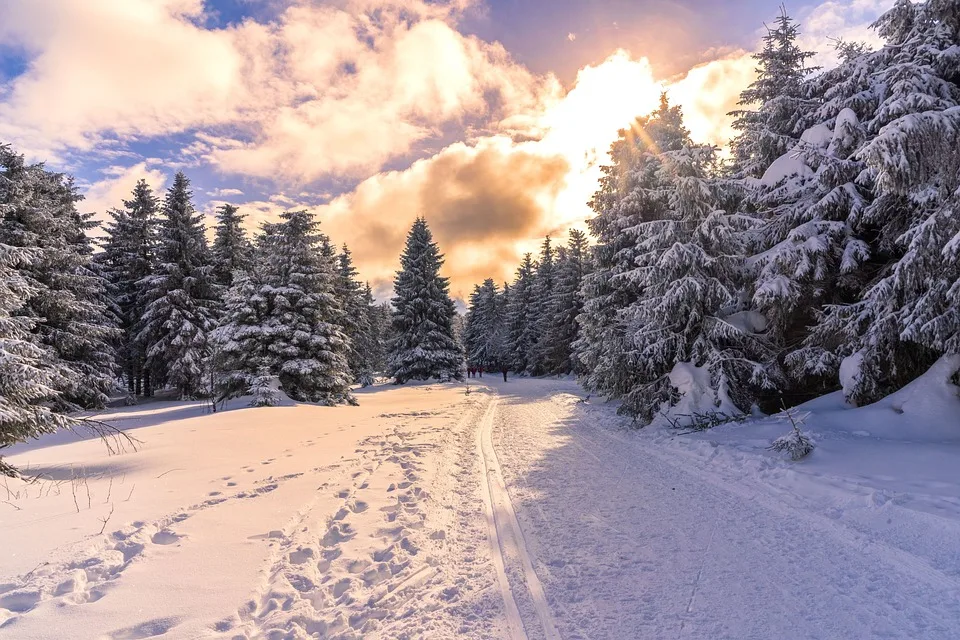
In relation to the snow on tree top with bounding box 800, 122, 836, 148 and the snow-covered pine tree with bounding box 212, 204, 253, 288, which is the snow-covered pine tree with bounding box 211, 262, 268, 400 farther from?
the snow on tree top with bounding box 800, 122, 836, 148

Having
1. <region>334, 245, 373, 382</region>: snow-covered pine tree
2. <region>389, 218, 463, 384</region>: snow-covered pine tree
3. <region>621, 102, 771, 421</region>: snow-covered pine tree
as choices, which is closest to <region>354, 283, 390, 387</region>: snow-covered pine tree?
<region>334, 245, 373, 382</region>: snow-covered pine tree

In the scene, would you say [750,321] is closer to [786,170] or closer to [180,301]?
[786,170]

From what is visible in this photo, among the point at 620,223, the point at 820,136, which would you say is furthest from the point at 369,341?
the point at 820,136

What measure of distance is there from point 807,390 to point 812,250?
14.7ft

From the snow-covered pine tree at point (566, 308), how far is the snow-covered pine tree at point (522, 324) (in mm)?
7391

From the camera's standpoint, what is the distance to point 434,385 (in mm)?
32219

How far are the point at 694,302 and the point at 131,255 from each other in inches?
1249

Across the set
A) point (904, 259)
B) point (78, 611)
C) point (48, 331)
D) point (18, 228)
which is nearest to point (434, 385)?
point (48, 331)

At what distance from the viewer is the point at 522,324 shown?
56000 millimetres

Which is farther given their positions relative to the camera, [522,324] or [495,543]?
[522,324]

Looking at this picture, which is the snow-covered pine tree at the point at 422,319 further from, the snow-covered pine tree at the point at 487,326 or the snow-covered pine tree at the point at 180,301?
the snow-covered pine tree at the point at 487,326

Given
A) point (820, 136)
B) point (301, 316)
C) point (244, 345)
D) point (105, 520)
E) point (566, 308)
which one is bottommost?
point (105, 520)

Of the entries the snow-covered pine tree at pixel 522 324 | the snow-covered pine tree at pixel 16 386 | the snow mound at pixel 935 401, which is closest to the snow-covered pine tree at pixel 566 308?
the snow-covered pine tree at pixel 522 324

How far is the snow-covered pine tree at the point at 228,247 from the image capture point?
29.1m
